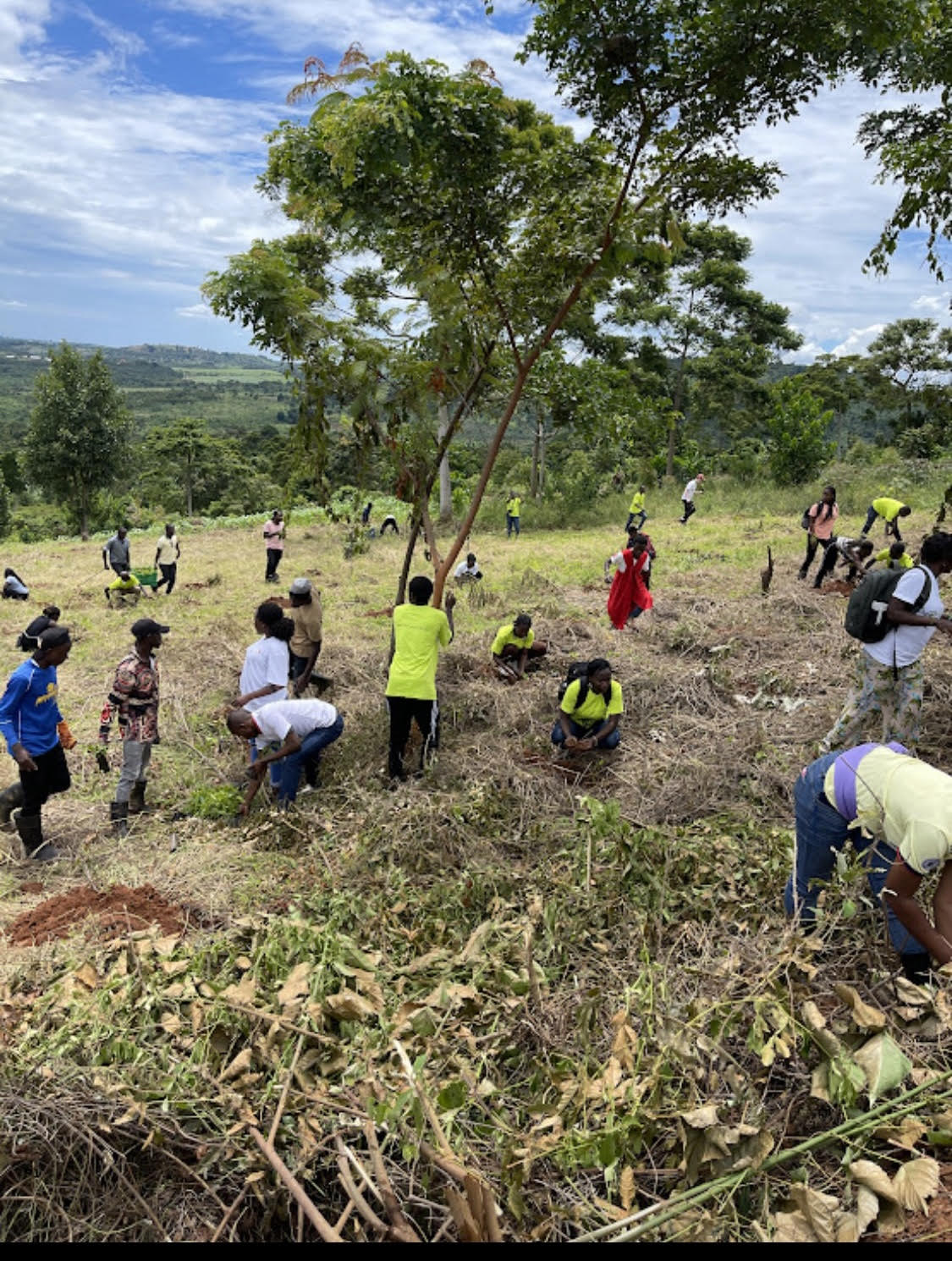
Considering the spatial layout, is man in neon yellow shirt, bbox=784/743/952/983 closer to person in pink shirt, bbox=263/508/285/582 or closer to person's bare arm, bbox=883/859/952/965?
person's bare arm, bbox=883/859/952/965

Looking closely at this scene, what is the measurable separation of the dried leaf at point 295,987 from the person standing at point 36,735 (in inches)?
94.8

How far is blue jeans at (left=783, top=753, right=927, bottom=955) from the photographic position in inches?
107

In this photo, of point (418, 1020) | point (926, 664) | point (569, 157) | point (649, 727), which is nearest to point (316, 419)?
point (569, 157)

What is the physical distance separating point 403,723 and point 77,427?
59.7ft

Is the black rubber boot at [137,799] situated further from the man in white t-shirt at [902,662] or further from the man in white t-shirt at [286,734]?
the man in white t-shirt at [902,662]

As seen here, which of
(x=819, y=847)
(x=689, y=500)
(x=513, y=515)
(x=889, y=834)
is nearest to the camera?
(x=889, y=834)

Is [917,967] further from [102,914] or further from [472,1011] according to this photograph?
[102,914]

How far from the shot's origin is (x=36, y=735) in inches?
175

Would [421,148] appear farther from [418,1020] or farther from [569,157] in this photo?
[418,1020]

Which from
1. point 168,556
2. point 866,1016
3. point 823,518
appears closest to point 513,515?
point 168,556

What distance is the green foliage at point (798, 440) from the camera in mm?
18109

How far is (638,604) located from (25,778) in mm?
5581

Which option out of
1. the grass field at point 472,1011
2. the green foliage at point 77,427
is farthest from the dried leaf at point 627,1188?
the green foliage at point 77,427

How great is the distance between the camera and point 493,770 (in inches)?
194
